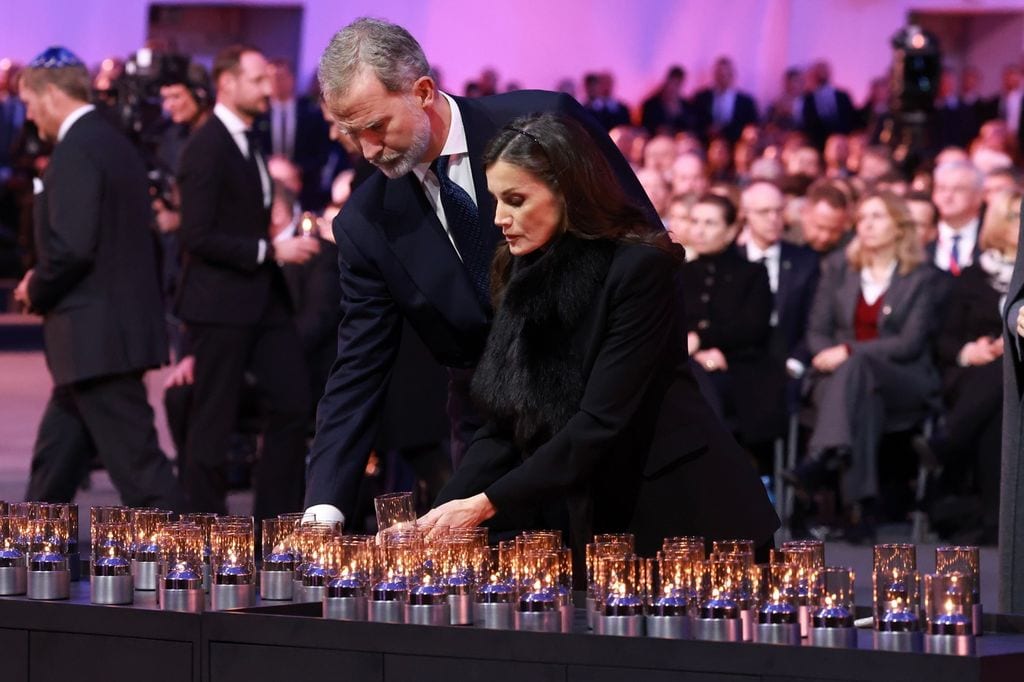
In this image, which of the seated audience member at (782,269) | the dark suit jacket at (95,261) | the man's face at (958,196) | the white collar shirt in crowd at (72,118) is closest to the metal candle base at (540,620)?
the dark suit jacket at (95,261)

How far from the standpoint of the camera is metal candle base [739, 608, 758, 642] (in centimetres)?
281

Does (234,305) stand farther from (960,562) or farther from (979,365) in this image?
(960,562)

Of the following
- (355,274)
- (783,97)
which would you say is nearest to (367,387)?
(355,274)

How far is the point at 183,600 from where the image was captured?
10.2 ft

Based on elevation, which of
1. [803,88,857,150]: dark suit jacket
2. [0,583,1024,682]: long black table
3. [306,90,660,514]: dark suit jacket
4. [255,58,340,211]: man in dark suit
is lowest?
[0,583,1024,682]: long black table

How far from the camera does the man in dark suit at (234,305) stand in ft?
24.7

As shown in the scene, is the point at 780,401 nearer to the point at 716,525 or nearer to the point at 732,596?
the point at 716,525

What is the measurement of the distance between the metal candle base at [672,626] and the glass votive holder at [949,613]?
322 mm

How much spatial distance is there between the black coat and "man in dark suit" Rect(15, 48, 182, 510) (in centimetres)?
343

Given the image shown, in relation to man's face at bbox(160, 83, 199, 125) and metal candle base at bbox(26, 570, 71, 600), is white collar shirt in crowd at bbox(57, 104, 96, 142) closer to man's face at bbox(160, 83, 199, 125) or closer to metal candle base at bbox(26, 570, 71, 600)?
man's face at bbox(160, 83, 199, 125)

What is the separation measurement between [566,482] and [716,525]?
0.32m

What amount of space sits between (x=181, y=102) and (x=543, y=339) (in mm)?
5845

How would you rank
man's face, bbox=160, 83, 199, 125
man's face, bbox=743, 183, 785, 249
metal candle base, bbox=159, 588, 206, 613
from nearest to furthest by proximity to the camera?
1. metal candle base, bbox=159, 588, 206, 613
2. man's face, bbox=743, 183, 785, 249
3. man's face, bbox=160, 83, 199, 125

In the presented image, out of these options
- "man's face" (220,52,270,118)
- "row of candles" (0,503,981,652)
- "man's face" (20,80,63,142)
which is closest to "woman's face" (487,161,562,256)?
"row of candles" (0,503,981,652)
